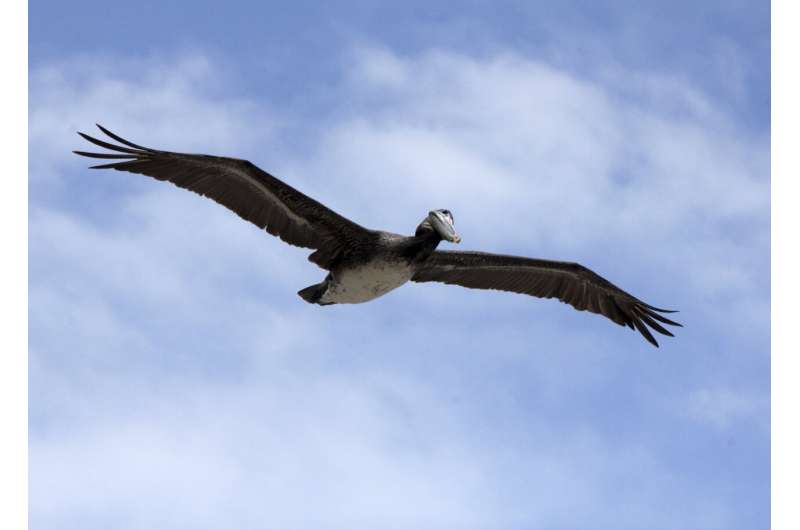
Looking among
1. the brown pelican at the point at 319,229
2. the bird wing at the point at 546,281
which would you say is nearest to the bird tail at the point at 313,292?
the brown pelican at the point at 319,229

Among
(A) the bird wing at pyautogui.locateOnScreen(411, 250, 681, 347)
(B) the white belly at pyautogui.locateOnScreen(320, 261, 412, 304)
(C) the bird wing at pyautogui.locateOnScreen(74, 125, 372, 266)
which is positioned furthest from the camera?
(A) the bird wing at pyautogui.locateOnScreen(411, 250, 681, 347)

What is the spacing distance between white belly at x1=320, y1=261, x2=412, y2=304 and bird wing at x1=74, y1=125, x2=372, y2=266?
42cm

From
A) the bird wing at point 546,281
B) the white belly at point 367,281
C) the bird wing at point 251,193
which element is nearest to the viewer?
the bird wing at point 251,193

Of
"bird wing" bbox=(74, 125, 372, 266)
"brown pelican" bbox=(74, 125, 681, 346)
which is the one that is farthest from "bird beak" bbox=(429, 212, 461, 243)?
"bird wing" bbox=(74, 125, 372, 266)

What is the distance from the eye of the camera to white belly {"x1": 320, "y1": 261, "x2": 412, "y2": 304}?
1538 centimetres

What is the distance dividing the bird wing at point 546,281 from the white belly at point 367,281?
41.6 inches

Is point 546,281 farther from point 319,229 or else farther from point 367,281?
point 319,229

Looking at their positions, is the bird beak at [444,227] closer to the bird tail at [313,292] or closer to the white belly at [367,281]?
the white belly at [367,281]

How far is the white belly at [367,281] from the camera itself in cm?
1538

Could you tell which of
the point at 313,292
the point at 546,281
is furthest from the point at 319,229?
the point at 546,281

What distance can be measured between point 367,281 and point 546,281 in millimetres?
3727

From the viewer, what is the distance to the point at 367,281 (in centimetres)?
1545

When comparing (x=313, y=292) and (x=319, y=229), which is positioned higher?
(x=319, y=229)

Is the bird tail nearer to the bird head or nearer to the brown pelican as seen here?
the brown pelican
